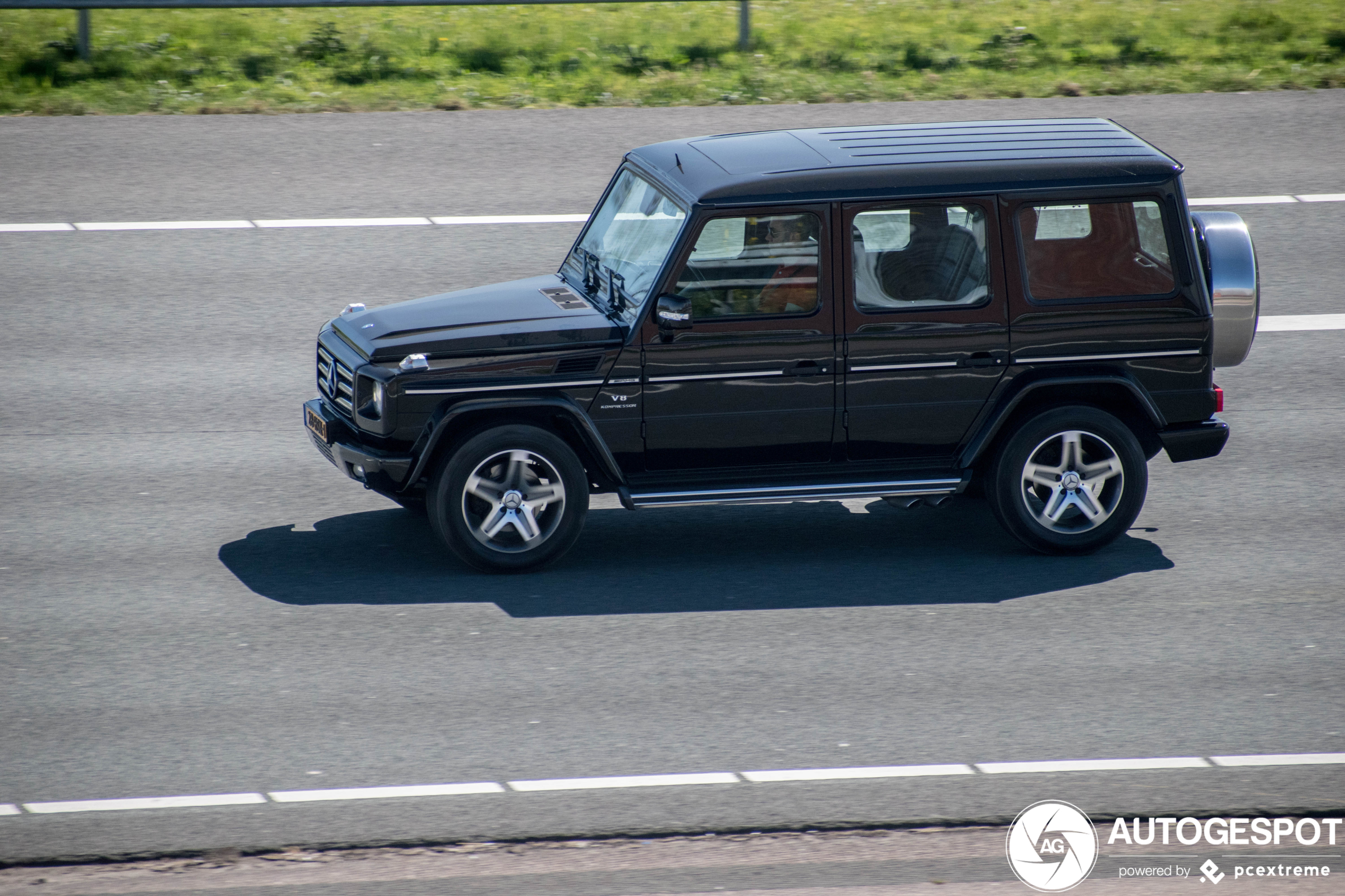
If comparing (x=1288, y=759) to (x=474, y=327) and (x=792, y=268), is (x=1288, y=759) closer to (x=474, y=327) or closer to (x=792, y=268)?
(x=792, y=268)

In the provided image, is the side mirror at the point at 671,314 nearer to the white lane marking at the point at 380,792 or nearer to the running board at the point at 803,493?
the running board at the point at 803,493

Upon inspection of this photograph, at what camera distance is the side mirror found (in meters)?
8.24

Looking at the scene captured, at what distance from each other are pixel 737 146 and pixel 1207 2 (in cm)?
1253

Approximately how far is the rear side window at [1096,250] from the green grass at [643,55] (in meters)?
8.13

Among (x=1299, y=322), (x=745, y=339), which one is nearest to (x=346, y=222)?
(x=745, y=339)

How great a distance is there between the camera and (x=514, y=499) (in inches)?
331

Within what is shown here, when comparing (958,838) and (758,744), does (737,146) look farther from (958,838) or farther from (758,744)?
(958,838)

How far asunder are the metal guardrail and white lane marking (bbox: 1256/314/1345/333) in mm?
7913

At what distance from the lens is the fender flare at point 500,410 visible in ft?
27.0

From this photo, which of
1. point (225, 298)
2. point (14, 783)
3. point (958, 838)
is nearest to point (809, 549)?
point (958, 838)

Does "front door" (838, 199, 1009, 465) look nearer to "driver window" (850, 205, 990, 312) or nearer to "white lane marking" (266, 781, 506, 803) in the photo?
"driver window" (850, 205, 990, 312)

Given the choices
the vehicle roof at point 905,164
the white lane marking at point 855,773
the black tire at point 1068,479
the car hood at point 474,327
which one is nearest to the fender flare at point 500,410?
the car hood at point 474,327

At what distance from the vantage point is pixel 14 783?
6586 millimetres

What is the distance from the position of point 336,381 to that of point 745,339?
83.1 inches
